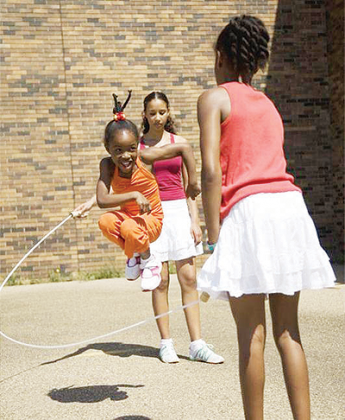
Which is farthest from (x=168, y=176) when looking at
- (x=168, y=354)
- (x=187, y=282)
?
(x=168, y=354)

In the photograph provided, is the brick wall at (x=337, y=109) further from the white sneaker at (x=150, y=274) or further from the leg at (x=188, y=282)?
the white sneaker at (x=150, y=274)

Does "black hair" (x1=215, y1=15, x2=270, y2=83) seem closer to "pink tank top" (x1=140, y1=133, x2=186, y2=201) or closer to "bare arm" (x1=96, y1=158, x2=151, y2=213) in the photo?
"bare arm" (x1=96, y1=158, x2=151, y2=213)

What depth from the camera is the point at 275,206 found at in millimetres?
2891

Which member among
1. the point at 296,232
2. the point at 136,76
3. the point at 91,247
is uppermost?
the point at 136,76

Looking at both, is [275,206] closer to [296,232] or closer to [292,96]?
[296,232]

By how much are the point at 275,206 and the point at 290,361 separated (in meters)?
0.67

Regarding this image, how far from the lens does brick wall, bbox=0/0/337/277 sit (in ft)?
37.8

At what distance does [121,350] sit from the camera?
5691 mm

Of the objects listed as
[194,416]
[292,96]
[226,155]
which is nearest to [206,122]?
[226,155]

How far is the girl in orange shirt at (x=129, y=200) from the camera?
4125 mm

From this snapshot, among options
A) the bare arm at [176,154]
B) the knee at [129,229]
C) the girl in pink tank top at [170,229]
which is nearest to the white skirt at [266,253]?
the knee at [129,229]

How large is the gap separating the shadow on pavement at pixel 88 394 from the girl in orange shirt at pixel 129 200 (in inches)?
27.5

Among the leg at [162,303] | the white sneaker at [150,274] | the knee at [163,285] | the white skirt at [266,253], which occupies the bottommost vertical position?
the leg at [162,303]

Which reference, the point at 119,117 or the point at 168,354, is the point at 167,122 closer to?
the point at 119,117
